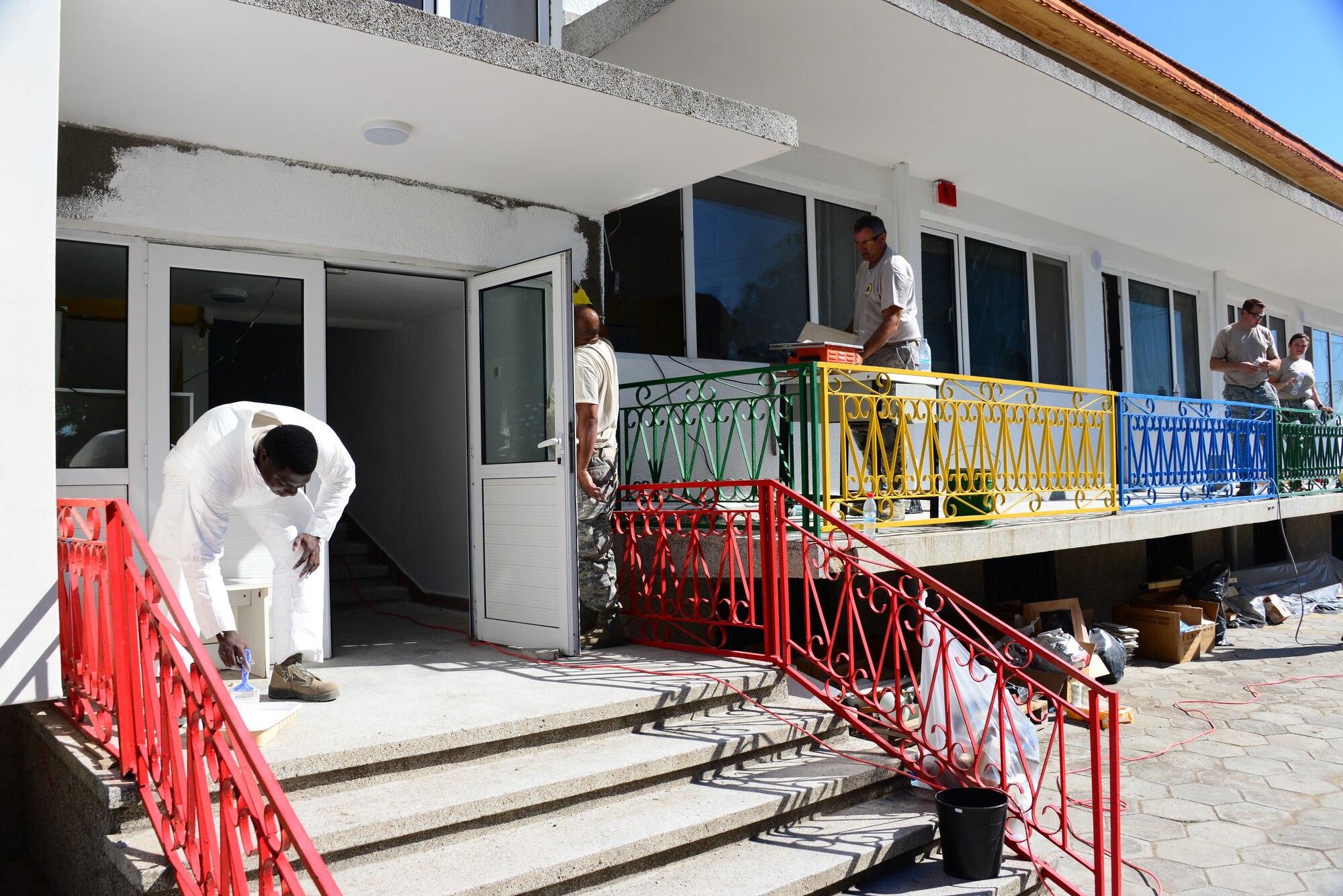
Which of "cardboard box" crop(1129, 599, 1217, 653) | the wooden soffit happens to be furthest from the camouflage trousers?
"cardboard box" crop(1129, 599, 1217, 653)

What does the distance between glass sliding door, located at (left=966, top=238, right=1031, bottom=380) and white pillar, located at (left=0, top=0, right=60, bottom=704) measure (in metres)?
8.04

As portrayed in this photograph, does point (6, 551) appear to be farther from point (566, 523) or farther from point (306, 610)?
point (566, 523)

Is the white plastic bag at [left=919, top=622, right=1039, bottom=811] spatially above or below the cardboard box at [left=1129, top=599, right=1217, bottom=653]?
above

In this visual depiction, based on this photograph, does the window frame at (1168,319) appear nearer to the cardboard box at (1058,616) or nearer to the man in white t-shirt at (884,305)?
the cardboard box at (1058,616)

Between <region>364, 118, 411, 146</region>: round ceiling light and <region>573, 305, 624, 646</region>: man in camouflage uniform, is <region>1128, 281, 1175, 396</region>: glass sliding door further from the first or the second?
<region>364, 118, 411, 146</region>: round ceiling light

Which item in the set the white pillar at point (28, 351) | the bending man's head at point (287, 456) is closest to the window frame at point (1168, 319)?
the bending man's head at point (287, 456)

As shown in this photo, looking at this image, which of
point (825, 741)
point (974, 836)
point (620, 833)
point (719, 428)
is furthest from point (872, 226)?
point (620, 833)

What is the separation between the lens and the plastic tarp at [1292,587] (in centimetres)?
1088

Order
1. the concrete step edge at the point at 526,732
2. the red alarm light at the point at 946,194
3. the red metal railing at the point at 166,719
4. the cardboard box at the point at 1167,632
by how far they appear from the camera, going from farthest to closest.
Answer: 1. the red alarm light at the point at 946,194
2. the cardboard box at the point at 1167,632
3. the concrete step edge at the point at 526,732
4. the red metal railing at the point at 166,719

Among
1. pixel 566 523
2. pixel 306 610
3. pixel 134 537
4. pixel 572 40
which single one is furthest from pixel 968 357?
pixel 134 537

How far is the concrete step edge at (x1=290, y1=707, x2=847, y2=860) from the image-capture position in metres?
3.34

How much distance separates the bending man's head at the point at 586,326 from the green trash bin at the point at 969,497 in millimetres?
2290

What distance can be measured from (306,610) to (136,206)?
2071 millimetres

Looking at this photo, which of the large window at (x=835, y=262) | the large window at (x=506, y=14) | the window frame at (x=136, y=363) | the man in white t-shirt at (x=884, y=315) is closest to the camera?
the window frame at (x=136, y=363)
